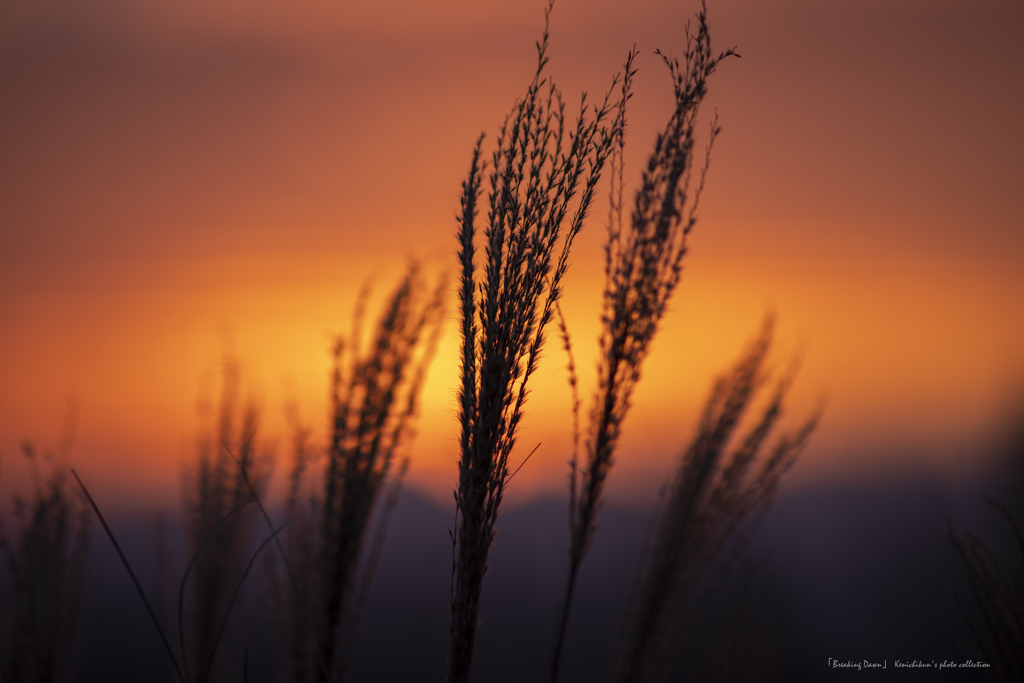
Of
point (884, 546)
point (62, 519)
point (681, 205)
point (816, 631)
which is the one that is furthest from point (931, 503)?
point (62, 519)

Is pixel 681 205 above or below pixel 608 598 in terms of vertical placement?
above

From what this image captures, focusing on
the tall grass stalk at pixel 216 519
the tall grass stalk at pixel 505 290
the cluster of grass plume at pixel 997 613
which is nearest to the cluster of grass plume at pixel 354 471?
the tall grass stalk at pixel 505 290

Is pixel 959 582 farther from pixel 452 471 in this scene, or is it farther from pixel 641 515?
pixel 452 471

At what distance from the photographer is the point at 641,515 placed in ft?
19.2

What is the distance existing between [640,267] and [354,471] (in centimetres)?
108

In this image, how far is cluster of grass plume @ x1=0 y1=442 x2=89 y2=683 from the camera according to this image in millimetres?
1923

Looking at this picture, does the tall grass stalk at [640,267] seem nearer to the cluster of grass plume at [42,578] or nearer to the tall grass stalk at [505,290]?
the tall grass stalk at [505,290]

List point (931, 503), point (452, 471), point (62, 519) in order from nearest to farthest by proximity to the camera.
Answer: point (452, 471) < point (62, 519) < point (931, 503)

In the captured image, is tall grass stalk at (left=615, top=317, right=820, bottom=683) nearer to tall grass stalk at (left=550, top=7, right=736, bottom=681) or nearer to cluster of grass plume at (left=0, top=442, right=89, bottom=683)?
tall grass stalk at (left=550, top=7, right=736, bottom=681)

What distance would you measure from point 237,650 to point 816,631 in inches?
189

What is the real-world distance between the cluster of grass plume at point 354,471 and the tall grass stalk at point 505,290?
2.38 feet

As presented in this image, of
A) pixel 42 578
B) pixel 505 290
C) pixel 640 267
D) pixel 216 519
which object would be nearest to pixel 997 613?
pixel 640 267

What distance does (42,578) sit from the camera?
199 cm

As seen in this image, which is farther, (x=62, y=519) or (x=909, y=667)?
(x=909, y=667)
